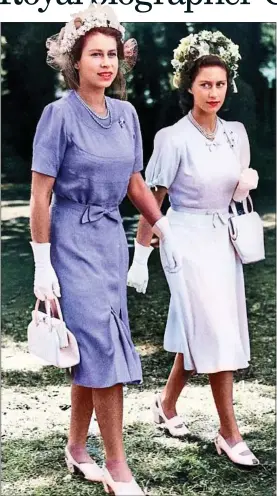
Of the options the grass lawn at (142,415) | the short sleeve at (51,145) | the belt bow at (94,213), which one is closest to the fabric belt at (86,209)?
the belt bow at (94,213)

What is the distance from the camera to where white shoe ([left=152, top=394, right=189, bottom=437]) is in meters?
3.59

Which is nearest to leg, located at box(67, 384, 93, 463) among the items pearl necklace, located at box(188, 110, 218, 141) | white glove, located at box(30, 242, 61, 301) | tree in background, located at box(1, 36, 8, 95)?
white glove, located at box(30, 242, 61, 301)

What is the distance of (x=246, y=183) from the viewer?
134 inches

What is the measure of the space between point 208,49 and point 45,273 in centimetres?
104

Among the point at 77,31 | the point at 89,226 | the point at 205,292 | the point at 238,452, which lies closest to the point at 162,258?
the point at 205,292

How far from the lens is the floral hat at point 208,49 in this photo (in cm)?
341

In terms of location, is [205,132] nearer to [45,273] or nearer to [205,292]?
[205,292]

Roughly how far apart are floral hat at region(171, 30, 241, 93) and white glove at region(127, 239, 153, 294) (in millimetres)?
684

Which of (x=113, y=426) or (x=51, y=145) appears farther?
(x=113, y=426)

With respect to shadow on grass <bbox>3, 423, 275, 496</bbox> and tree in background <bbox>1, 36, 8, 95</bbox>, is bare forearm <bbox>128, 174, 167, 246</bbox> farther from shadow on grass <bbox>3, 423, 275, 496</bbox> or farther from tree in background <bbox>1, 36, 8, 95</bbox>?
shadow on grass <bbox>3, 423, 275, 496</bbox>

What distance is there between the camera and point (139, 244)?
350 centimetres

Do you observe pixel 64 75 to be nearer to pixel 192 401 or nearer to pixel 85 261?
pixel 85 261

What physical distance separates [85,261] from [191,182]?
56 cm

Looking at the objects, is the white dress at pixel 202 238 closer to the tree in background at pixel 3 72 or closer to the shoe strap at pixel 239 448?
the shoe strap at pixel 239 448
